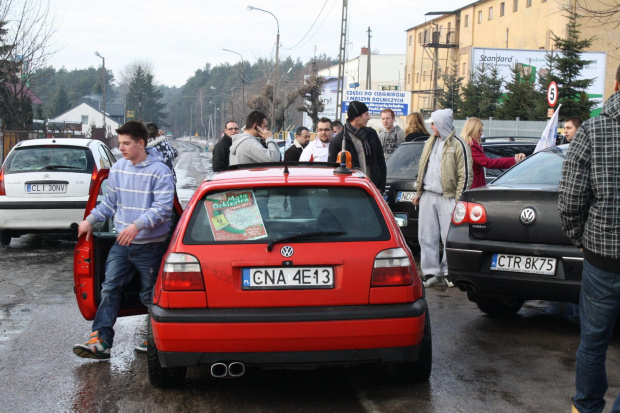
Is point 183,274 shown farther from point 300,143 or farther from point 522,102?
point 522,102

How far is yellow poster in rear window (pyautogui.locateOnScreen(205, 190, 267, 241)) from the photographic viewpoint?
4.54m

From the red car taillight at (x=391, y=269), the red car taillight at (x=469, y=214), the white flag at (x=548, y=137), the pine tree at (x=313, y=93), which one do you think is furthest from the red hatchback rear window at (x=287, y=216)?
the pine tree at (x=313, y=93)

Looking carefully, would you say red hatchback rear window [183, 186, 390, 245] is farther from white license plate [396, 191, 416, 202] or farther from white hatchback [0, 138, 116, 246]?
white hatchback [0, 138, 116, 246]

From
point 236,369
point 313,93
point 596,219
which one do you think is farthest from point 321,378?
point 313,93

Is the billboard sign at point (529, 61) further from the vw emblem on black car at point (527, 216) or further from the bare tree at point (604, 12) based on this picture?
the vw emblem on black car at point (527, 216)

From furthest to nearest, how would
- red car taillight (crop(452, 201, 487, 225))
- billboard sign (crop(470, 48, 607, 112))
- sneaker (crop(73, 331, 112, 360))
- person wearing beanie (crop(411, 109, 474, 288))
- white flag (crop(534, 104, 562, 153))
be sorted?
1. billboard sign (crop(470, 48, 607, 112))
2. white flag (crop(534, 104, 562, 153))
3. person wearing beanie (crop(411, 109, 474, 288))
4. red car taillight (crop(452, 201, 487, 225))
5. sneaker (crop(73, 331, 112, 360))

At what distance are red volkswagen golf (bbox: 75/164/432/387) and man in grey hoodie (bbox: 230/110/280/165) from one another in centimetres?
373

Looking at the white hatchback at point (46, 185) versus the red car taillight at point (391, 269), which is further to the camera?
the white hatchback at point (46, 185)

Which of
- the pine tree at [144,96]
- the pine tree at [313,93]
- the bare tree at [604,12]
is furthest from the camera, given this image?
the pine tree at [144,96]

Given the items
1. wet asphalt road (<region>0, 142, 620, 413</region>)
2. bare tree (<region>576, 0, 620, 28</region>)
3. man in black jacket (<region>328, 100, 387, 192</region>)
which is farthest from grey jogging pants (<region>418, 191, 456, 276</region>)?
bare tree (<region>576, 0, 620, 28</region>)

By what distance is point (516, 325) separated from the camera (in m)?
6.88

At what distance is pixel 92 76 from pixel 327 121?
594ft

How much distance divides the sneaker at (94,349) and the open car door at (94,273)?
0.30m

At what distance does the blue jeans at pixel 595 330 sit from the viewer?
361cm
